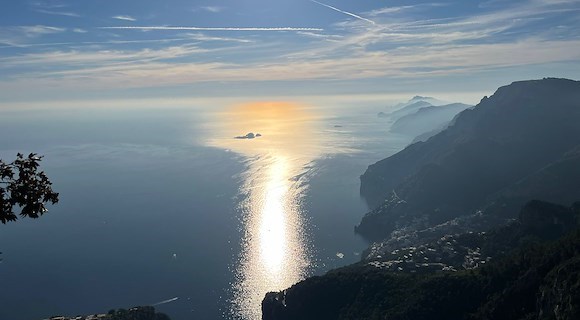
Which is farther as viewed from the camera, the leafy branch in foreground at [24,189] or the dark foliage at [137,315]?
the dark foliage at [137,315]

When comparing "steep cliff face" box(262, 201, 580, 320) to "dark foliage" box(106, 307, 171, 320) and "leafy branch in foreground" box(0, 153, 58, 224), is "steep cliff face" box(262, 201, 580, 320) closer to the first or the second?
"dark foliage" box(106, 307, 171, 320)

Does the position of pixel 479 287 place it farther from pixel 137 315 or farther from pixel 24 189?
pixel 24 189

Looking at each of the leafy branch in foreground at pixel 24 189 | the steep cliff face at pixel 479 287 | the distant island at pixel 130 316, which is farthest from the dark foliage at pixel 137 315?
the leafy branch in foreground at pixel 24 189

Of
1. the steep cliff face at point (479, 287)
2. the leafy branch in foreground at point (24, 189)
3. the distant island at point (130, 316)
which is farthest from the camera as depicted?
the distant island at point (130, 316)

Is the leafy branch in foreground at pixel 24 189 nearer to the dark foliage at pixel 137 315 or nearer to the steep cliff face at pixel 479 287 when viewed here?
the steep cliff face at pixel 479 287

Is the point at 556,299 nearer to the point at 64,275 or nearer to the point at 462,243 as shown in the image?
the point at 462,243

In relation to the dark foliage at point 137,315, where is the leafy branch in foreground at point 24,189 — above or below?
above

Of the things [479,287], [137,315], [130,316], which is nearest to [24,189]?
[130,316]

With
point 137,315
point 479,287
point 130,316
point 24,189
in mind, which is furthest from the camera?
point 137,315

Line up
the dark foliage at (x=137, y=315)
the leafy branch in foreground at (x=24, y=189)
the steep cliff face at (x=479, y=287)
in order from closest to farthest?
the leafy branch in foreground at (x=24, y=189)
the steep cliff face at (x=479, y=287)
the dark foliage at (x=137, y=315)
